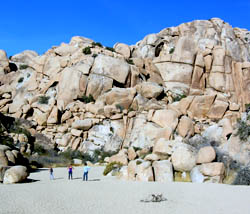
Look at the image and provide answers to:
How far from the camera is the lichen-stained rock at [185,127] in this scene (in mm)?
35906

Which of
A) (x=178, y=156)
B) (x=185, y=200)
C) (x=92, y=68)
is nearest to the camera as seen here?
(x=185, y=200)

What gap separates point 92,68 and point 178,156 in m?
27.7

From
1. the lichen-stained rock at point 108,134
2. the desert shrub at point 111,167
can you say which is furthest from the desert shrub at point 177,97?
the desert shrub at point 111,167

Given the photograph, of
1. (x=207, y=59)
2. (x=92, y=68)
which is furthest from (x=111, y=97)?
(x=207, y=59)

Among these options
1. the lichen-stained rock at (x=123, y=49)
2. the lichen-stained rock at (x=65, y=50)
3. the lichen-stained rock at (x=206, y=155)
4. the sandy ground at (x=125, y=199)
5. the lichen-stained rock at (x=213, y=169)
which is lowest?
the sandy ground at (x=125, y=199)

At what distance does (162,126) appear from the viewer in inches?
1468

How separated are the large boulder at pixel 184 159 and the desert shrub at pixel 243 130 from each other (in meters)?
3.55

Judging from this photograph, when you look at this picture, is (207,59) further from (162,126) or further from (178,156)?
(178,156)

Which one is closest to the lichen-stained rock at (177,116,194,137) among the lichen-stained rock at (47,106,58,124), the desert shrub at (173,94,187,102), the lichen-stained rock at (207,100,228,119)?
the lichen-stained rock at (207,100,228,119)

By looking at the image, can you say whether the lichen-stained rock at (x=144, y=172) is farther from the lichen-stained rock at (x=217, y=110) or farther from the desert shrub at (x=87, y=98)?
the desert shrub at (x=87, y=98)

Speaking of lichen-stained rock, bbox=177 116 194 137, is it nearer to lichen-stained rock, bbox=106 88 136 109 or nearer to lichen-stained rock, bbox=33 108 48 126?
lichen-stained rock, bbox=106 88 136 109

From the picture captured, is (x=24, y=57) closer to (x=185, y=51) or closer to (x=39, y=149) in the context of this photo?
(x=39, y=149)

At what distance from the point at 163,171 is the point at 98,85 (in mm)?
26545

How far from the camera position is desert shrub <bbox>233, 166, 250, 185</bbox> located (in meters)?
17.7
